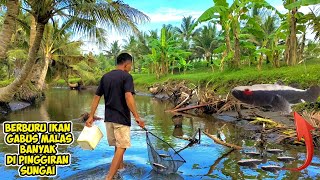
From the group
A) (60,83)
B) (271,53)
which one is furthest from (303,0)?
(60,83)

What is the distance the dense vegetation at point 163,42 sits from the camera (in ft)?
27.9

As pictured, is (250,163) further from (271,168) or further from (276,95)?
(276,95)

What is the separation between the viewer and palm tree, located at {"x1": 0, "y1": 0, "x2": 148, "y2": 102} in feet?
27.2

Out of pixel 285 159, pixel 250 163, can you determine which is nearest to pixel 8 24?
pixel 250 163

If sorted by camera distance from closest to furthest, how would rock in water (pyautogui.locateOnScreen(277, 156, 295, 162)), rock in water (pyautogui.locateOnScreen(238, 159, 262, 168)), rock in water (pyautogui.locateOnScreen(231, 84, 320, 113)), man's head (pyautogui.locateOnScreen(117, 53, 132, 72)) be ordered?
man's head (pyautogui.locateOnScreen(117, 53, 132, 72)), rock in water (pyautogui.locateOnScreen(238, 159, 262, 168)), rock in water (pyautogui.locateOnScreen(277, 156, 295, 162)), rock in water (pyautogui.locateOnScreen(231, 84, 320, 113))

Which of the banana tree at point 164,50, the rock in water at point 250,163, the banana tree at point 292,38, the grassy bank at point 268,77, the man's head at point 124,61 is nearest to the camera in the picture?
the man's head at point 124,61

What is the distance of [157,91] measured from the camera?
3189 centimetres

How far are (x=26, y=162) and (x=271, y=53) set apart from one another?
2009cm

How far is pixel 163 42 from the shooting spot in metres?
33.4

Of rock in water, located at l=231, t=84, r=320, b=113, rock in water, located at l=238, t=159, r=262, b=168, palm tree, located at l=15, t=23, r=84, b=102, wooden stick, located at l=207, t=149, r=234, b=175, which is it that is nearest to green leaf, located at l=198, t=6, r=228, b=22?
rock in water, located at l=231, t=84, r=320, b=113

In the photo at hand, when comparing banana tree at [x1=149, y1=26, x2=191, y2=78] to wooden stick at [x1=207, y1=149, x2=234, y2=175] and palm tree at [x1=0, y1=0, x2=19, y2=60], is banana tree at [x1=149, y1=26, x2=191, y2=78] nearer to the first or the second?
palm tree at [x1=0, y1=0, x2=19, y2=60]

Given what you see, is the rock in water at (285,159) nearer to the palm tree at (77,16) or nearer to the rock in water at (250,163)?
the rock in water at (250,163)

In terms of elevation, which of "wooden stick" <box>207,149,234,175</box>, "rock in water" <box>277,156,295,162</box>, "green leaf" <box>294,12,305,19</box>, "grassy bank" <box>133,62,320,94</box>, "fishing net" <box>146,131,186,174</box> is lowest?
"wooden stick" <box>207,149,234,175</box>

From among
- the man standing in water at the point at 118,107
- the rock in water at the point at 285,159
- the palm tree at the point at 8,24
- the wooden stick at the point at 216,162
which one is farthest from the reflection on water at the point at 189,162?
the palm tree at the point at 8,24
